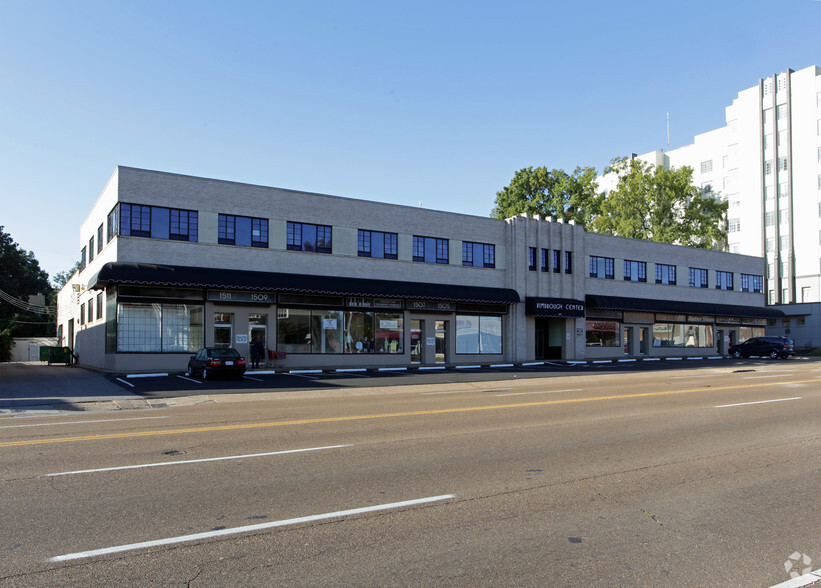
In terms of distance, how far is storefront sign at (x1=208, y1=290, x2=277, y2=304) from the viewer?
28.8 metres

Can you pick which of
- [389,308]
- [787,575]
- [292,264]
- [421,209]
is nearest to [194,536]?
[787,575]

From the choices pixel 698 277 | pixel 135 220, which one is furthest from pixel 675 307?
pixel 135 220

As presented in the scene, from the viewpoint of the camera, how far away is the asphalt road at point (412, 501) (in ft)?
15.0

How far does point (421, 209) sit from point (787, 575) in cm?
3212

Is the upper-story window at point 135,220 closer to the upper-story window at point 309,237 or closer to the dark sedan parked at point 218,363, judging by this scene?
the upper-story window at point 309,237

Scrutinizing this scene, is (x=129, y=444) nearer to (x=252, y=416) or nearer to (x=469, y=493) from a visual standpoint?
(x=252, y=416)

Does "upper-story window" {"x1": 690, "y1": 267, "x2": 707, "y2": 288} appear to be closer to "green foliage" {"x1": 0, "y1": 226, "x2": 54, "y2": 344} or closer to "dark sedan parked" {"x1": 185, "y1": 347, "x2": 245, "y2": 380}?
"dark sedan parked" {"x1": 185, "y1": 347, "x2": 245, "y2": 380}

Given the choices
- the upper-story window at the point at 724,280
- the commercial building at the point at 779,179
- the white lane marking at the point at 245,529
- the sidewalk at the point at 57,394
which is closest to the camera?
the white lane marking at the point at 245,529

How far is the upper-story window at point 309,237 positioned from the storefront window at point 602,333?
802 inches

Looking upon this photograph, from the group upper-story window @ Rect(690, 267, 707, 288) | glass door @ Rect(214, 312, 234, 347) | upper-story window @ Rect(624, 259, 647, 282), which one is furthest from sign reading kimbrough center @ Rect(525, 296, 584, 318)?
glass door @ Rect(214, 312, 234, 347)

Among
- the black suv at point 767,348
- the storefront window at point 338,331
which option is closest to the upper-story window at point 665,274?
the black suv at point 767,348

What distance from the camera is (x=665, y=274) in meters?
48.0

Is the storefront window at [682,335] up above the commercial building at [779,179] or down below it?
below

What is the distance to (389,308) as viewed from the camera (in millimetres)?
33938
